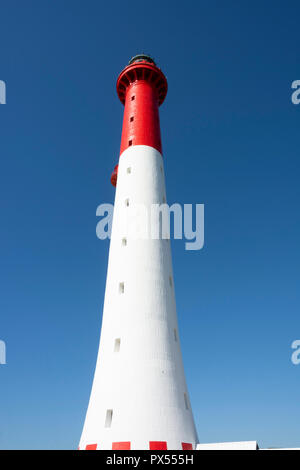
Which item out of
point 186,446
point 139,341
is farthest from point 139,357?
point 186,446

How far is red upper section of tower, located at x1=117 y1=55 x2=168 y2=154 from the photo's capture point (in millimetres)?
29297

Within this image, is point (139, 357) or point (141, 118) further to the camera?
point (141, 118)

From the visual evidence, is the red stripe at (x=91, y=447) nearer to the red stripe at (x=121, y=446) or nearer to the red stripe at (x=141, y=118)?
the red stripe at (x=121, y=446)

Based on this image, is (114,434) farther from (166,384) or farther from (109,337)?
(109,337)

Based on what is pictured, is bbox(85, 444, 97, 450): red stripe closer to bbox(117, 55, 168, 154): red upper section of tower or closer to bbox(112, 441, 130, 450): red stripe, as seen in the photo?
bbox(112, 441, 130, 450): red stripe

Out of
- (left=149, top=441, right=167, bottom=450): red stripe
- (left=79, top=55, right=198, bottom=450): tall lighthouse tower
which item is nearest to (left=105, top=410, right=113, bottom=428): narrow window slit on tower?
(left=79, top=55, right=198, bottom=450): tall lighthouse tower

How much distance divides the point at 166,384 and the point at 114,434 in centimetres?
370

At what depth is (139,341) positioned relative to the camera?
68.8ft

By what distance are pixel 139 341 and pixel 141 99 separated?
20503mm

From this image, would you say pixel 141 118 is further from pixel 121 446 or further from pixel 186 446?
pixel 186 446

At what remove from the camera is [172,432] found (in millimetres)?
18906
